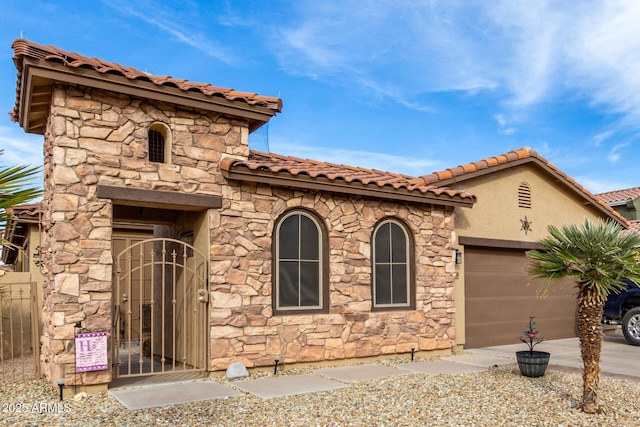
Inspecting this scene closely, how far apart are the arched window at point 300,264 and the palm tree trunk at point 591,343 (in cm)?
408

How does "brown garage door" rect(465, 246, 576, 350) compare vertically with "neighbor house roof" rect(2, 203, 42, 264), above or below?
below

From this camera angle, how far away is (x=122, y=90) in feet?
26.1

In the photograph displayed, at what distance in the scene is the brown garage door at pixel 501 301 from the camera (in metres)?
12.2

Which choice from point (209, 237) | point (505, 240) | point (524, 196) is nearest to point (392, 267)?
point (505, 240)

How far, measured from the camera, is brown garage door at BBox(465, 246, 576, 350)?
12.2m

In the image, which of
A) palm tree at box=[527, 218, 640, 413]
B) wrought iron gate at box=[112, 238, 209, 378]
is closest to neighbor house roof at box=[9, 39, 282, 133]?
wrought iron gate at box=[112, 238, 209, 378]

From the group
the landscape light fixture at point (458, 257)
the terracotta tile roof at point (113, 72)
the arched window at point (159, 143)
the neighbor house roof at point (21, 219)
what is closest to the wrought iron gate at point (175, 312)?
the arched window at point (159, 143)

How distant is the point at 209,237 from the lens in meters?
8.56

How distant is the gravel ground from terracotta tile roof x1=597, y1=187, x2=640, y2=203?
17.4 metres

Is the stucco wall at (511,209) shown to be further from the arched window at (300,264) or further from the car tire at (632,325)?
the arched window at (300,264)

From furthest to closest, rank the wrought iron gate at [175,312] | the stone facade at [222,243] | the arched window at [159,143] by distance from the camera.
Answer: the arched window at [159,143] < the wrought iron gate at [175,312] < the stone facade at [222,243]

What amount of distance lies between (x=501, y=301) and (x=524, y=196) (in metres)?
2.47

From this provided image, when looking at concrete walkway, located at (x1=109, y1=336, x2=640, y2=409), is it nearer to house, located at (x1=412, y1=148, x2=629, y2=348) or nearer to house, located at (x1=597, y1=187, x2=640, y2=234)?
house, located at (x1=412, y1=148, x2=629, y2=348)

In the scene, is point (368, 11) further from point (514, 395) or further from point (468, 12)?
point (514, 395)
